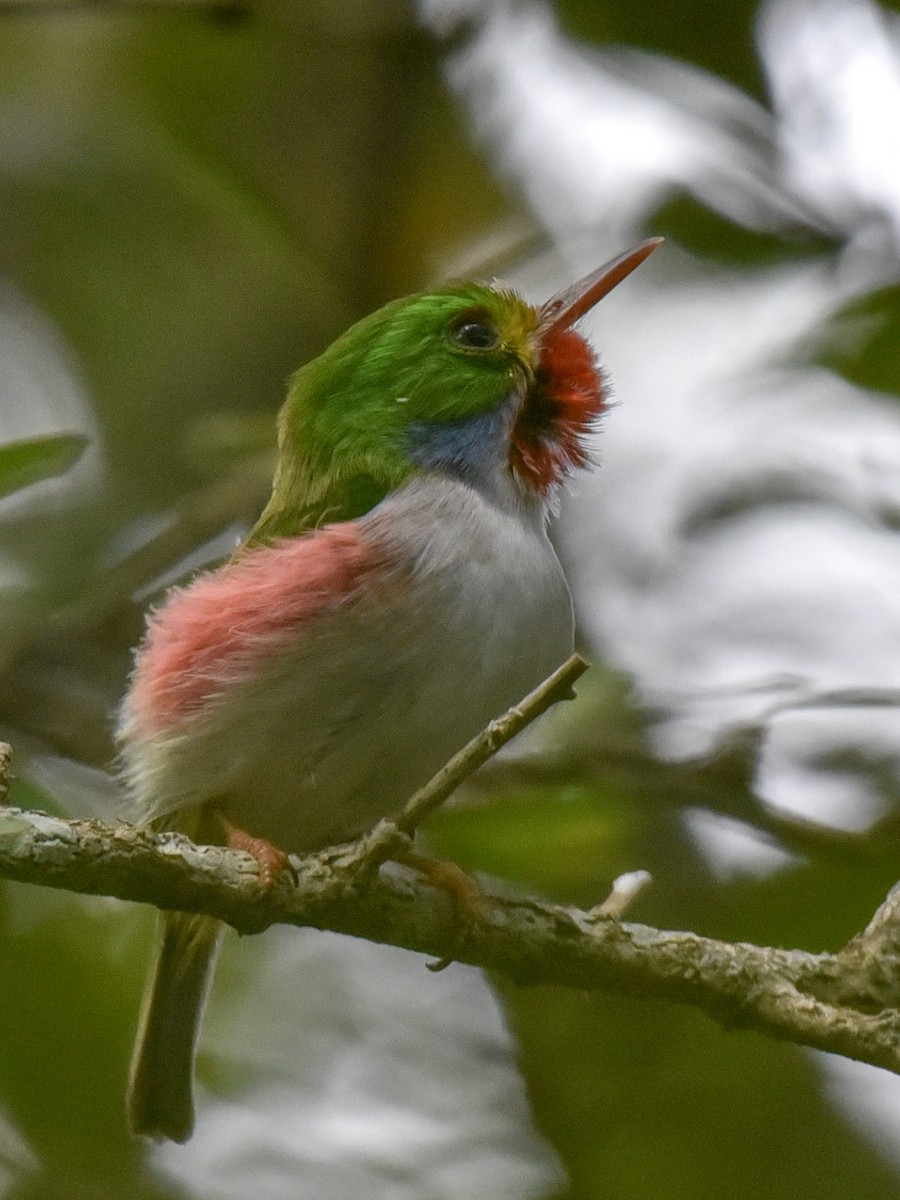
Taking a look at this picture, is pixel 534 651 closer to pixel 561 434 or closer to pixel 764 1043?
pixel 561 434

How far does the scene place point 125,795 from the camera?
361 centimetres

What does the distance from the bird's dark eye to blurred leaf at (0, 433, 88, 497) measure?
42.4 inches

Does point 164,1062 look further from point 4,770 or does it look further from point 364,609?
point 4,770

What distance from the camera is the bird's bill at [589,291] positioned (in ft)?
13.1

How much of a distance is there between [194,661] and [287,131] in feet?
9.30

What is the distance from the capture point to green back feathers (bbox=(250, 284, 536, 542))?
3.66 metres

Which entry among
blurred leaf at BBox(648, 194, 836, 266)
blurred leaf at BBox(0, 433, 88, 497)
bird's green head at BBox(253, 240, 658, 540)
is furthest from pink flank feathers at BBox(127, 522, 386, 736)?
blurred leaf at BBox(648, 194, 836, 266)

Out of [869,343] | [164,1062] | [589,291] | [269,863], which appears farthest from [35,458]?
[869,343]

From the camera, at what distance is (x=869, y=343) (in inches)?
165

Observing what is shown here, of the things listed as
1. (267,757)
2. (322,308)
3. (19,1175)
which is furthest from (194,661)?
(322,308)

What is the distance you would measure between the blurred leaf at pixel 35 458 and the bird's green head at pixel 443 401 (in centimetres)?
60

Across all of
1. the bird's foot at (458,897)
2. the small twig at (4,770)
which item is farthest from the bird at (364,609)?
the small twig at (4,770)

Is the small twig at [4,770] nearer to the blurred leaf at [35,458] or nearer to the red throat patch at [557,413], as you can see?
the blurred leaf at [35,458]

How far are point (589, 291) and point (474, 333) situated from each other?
34 cm
